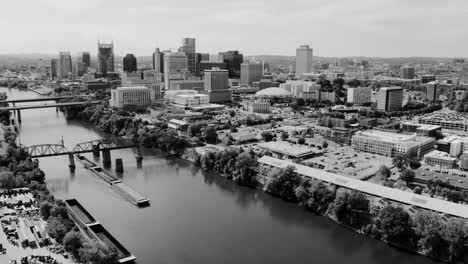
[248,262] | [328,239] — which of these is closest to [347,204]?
[328,239]

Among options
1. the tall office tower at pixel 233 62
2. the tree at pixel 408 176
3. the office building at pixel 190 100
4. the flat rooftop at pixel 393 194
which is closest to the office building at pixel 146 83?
the office building at pixel 190 100

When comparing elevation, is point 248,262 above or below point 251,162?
below

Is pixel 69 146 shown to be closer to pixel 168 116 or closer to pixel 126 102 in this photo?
pixel 168 116

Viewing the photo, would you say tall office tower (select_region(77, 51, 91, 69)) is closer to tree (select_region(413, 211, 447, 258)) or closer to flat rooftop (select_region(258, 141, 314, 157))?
flat rooftop (select_region(258, 141, 314, 157))

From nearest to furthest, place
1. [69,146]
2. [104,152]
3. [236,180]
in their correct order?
1. [236,180]
2. [104,152]
3. [69,146]

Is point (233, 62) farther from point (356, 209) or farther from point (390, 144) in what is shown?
point (356, 209)

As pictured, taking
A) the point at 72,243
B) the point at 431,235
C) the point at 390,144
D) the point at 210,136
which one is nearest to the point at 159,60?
the point at 210,136
